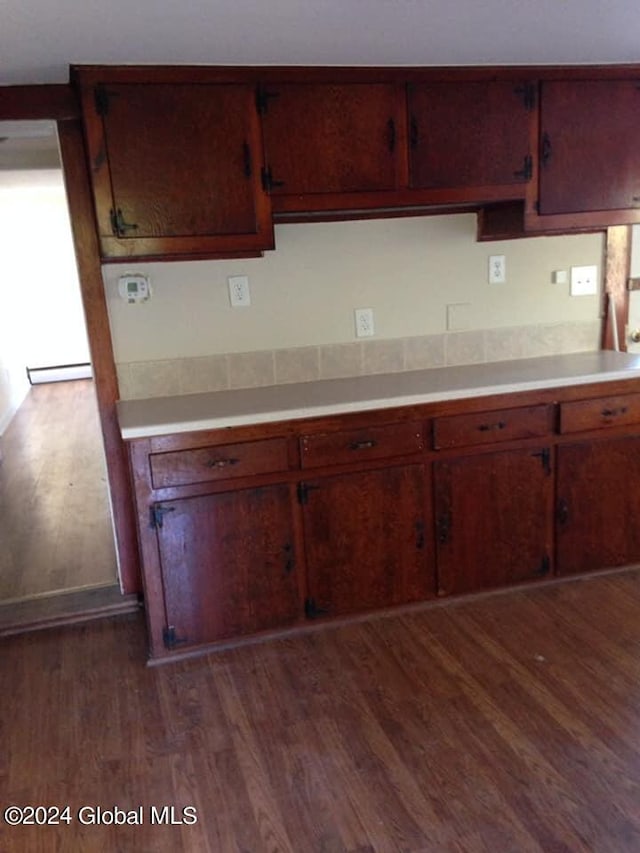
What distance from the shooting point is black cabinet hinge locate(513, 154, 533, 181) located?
2.57m

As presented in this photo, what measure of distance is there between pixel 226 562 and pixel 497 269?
1719 mm

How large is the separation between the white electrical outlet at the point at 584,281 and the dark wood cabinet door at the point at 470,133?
69cm

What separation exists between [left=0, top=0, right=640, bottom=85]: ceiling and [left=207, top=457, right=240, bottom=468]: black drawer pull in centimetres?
128

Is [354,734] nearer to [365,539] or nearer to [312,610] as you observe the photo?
[312,610]

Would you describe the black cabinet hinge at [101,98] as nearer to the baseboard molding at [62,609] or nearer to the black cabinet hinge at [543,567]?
the baseboard molding at [62,609]

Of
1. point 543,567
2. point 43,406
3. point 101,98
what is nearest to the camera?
point 101,98

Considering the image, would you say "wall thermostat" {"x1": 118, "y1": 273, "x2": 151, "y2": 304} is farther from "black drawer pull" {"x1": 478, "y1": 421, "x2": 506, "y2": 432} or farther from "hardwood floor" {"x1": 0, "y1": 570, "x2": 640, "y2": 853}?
"black drawer pull" {"x1": 478, "y1": 421, "x2": 506, "y2": 432}

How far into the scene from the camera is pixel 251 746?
1.95 m

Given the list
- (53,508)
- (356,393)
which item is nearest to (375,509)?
(356,393)

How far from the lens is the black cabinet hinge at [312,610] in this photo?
2488 mm

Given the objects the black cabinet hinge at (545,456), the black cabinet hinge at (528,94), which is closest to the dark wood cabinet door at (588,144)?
the black cabinet hinge at (528,94)

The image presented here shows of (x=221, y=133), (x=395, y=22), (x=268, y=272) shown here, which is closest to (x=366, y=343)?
(x=268, y=272)

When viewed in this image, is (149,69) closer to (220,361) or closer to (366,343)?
(220,361)

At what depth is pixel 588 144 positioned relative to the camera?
2.63 m
